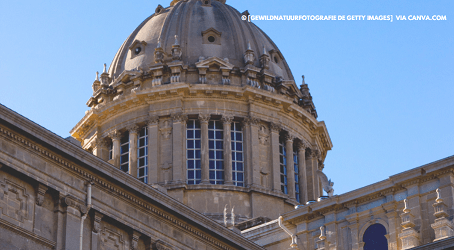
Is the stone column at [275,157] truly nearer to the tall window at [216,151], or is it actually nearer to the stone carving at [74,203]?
the tall window at [216,151]

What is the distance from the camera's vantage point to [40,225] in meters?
35.4

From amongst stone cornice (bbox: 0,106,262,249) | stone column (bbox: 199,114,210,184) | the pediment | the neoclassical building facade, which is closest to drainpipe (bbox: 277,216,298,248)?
the neoclassical building facade

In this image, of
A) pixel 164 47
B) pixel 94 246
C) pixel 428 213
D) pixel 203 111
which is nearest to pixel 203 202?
pixel 203 111

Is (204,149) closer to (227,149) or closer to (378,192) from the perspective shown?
(227,149)

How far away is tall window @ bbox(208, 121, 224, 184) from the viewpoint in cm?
6115

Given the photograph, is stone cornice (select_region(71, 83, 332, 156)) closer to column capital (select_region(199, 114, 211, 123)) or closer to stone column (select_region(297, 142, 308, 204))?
column capital (select_region(199, 114, 211, 123))

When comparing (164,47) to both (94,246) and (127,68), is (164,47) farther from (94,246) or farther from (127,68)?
(94,246)

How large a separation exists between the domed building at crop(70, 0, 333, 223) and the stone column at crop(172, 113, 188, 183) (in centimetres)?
6

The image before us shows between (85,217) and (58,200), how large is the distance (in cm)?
132

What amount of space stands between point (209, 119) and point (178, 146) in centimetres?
264

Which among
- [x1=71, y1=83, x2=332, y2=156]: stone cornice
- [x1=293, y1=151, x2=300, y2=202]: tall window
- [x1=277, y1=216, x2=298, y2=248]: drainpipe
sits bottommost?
[x1=277, y1=216, x2=298, y2=248]: drainpipe

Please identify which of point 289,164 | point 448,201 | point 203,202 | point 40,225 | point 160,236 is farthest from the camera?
point 289,164

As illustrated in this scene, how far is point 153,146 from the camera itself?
61.8 metres

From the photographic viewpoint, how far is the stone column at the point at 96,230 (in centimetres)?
3709
